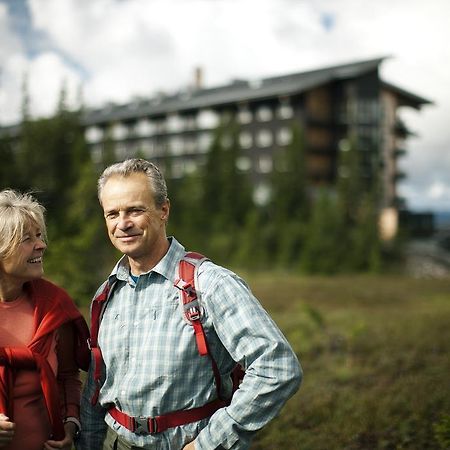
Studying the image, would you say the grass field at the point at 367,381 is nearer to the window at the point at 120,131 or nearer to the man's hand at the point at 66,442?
the man's hand at the point at 66,442

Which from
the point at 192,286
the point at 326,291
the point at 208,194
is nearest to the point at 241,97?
the point at 208,194

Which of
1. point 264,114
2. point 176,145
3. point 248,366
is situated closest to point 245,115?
point 264,114

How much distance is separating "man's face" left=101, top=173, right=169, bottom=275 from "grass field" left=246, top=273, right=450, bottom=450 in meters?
2.82

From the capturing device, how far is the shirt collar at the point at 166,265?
2.69m

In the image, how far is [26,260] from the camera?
2.76m

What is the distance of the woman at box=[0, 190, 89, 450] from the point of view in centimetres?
269

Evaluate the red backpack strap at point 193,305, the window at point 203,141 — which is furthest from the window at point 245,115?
the red backpack strap at point 193,305

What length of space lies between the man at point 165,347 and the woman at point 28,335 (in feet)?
0.71

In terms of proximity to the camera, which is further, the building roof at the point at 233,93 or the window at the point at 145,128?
the window at the point at 145,128

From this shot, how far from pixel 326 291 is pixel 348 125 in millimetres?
29057

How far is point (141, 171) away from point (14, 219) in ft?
1.98

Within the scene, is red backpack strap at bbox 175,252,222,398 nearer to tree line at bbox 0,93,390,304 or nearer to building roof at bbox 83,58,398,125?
tree line at bbox 0,93,390,304

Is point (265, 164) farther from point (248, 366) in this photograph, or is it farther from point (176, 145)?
point (248, 366)

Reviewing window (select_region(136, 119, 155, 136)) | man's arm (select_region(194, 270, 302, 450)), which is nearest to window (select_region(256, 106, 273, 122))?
window (select_region(136, 119, 155, 136))
